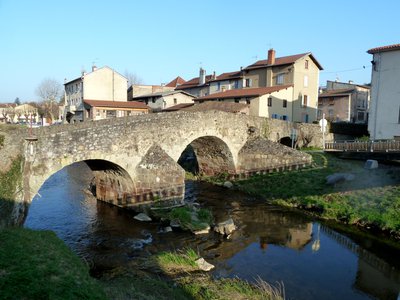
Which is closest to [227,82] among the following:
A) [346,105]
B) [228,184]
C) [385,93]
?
[346,105]

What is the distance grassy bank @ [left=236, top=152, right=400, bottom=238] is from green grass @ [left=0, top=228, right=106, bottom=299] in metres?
13.3

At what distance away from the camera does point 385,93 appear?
2608 cm

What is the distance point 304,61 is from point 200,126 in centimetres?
2521

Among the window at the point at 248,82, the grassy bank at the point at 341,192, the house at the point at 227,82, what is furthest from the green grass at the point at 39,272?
the house at the point at 227,82

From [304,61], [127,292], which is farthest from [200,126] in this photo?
[304,61]

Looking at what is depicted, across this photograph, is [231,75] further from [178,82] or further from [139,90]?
[178,82]

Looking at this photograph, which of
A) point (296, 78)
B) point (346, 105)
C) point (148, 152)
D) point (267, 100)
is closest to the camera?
point (148, 152)

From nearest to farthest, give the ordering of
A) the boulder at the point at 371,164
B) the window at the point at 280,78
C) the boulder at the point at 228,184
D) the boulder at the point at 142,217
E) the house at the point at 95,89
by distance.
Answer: the boulder at the point at 142,217, the boulder at the point at 371,164, the boulder at the point at 228,184, the window at the point at 280,78, the house at the point at 95,89

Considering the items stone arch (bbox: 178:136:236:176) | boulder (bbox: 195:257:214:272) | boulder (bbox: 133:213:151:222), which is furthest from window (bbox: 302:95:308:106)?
boulder (bbox: 195:257:214:272)

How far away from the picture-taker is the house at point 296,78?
133 ft

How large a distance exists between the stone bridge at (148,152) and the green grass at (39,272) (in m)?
5.05

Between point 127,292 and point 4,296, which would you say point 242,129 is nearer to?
point 127,292

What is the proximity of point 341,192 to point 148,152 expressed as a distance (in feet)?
36.8

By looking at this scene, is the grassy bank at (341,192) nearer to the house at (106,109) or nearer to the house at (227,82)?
the house at (106,109)
